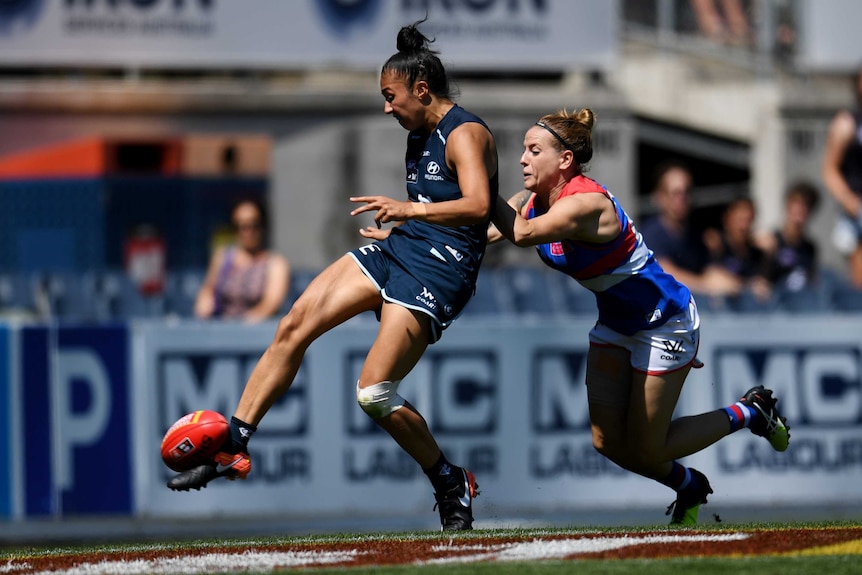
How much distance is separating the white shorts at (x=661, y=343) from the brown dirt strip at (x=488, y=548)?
2.39ft

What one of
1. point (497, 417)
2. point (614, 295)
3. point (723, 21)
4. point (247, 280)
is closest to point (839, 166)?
point (723, 21)

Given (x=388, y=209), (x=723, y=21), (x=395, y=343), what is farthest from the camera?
(x=723, y=21)

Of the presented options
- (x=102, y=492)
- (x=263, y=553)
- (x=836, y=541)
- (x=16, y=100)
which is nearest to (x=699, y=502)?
(x=836, y=541)

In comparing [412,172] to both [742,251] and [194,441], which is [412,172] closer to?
[194,441]

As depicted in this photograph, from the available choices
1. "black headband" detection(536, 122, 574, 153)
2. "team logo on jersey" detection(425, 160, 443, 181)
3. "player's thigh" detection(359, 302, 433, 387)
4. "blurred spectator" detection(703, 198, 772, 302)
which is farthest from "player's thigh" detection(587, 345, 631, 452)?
"blurred spectator" detection(703, 198, 772, 302)

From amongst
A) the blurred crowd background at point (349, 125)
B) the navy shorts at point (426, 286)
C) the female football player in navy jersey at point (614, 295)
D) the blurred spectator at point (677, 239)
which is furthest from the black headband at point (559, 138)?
the blurred crowd background at point (349, 125)

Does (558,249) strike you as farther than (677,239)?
No

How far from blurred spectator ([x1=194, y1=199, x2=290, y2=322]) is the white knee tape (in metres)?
3.99

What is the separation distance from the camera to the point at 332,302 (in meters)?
6.68

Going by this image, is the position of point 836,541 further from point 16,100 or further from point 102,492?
point 16,100

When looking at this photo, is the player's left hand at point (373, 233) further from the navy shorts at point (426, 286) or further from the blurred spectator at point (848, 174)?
the blurred spectator at point (848, 174)

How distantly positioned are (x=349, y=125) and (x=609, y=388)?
7.65 meters

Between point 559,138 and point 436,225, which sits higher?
point 559,138

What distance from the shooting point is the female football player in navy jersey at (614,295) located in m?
6.46
